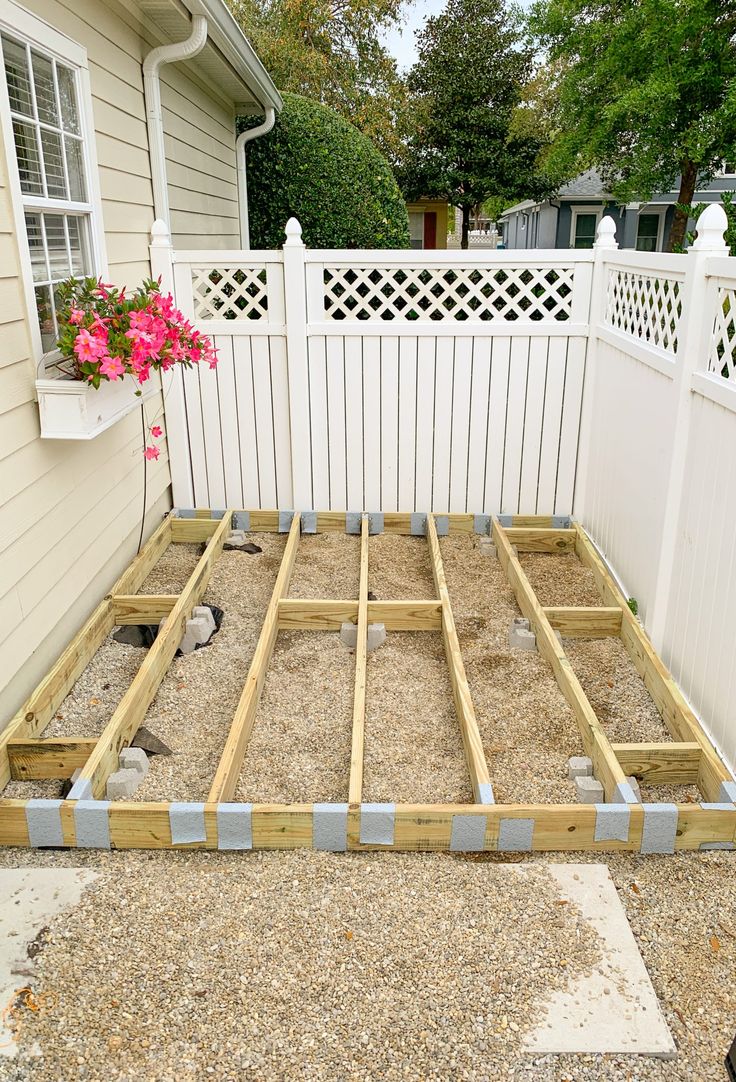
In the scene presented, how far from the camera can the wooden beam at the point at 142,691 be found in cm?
301

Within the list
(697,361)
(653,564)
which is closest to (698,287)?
(697,361)

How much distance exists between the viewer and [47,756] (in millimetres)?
3117

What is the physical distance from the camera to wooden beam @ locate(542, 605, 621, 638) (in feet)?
14.0

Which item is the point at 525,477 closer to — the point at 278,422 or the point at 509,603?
the point at 509,603

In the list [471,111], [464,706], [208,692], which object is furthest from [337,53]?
[464,706]

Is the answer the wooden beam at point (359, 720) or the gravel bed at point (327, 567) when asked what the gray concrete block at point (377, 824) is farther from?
the gravel bed at point (327, 567)

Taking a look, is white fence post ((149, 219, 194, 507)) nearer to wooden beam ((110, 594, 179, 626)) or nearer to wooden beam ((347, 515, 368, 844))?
wooden beam ((110, 594, 179, 626))

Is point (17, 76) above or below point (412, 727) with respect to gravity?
above

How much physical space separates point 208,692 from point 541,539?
2.74 metres

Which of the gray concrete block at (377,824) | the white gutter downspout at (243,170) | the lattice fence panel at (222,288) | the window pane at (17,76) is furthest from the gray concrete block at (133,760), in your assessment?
the white gutter downspout at (243,170)

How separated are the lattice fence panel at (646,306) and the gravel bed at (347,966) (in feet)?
7.83

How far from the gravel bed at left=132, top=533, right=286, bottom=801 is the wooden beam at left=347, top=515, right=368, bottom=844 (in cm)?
59

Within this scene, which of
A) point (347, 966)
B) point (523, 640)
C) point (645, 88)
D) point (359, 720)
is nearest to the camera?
point (347, 966)

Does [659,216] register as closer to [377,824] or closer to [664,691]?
[664,691]
